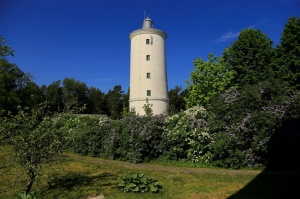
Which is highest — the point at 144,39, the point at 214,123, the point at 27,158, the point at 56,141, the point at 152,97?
the point at 144,39

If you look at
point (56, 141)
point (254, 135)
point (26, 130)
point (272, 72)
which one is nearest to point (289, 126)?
point (254, 135)

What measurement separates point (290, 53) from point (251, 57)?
3.77 m

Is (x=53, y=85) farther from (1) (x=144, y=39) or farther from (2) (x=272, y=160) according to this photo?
(2) (x=272, y=160)

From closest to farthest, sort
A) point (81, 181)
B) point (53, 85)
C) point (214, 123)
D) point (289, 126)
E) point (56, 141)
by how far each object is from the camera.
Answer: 1. point (56, 141)
2. point (81, 181)
3. point (289, 126)
4. point (214, 123)
5. point (53, 85)

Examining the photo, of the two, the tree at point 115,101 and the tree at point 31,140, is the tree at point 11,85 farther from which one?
the tree at point 31,140

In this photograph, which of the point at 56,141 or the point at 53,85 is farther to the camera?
the point at 53,85

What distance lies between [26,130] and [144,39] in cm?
2829

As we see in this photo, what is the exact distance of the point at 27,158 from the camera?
7.63m

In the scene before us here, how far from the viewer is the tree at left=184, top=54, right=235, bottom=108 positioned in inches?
1153

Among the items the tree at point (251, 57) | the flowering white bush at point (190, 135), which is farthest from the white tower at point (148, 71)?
the flowering white bush at point (190, 135)

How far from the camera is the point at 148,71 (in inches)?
1325

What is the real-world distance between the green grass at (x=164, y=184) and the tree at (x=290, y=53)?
18.8 metres

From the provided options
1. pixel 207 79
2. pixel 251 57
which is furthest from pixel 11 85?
pixel 251 57

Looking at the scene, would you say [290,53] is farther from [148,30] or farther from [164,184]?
[164,184]
